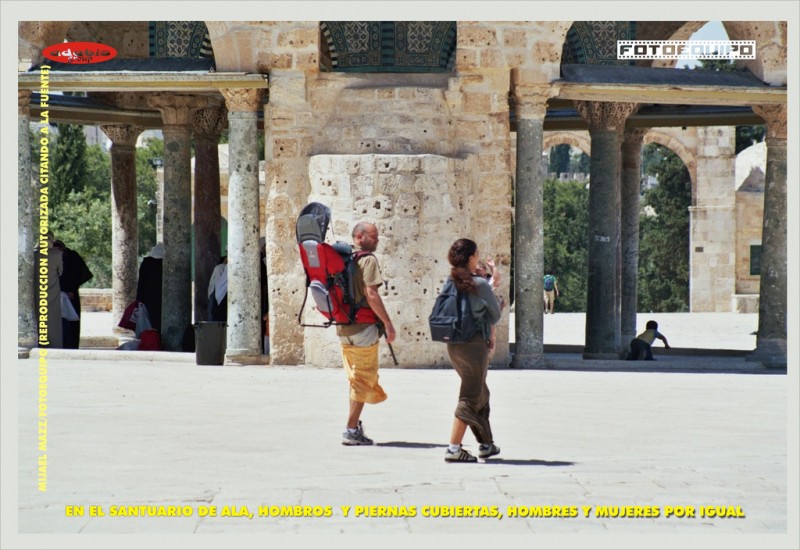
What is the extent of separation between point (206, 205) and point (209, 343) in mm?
4626

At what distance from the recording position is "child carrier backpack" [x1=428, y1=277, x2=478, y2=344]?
330 inches

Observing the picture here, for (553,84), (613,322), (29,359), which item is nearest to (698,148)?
(613,322)

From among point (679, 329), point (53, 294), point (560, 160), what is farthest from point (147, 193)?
point (560, 160)

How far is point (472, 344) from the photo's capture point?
27.7 feet

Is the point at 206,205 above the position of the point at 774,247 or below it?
above

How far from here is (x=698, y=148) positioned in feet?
109

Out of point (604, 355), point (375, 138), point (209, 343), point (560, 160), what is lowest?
point (604, 355)

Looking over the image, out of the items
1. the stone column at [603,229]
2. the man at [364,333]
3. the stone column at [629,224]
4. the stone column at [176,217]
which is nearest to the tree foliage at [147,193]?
the stone column at [176,217]

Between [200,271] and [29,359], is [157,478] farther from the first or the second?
[200,271]

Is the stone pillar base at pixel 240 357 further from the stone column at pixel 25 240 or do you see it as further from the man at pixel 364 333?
the man at pixel 364 333

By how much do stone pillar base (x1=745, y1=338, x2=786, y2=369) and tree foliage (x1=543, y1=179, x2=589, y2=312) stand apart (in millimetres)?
33563

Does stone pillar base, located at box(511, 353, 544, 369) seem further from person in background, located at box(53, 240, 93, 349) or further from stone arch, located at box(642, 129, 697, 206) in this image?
stone arch, located at box(642, 129, 697, 206)

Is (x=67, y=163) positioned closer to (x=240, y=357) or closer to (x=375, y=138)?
(x=240, y=357)

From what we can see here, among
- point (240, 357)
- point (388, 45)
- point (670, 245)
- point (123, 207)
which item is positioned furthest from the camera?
point (670, 245)
